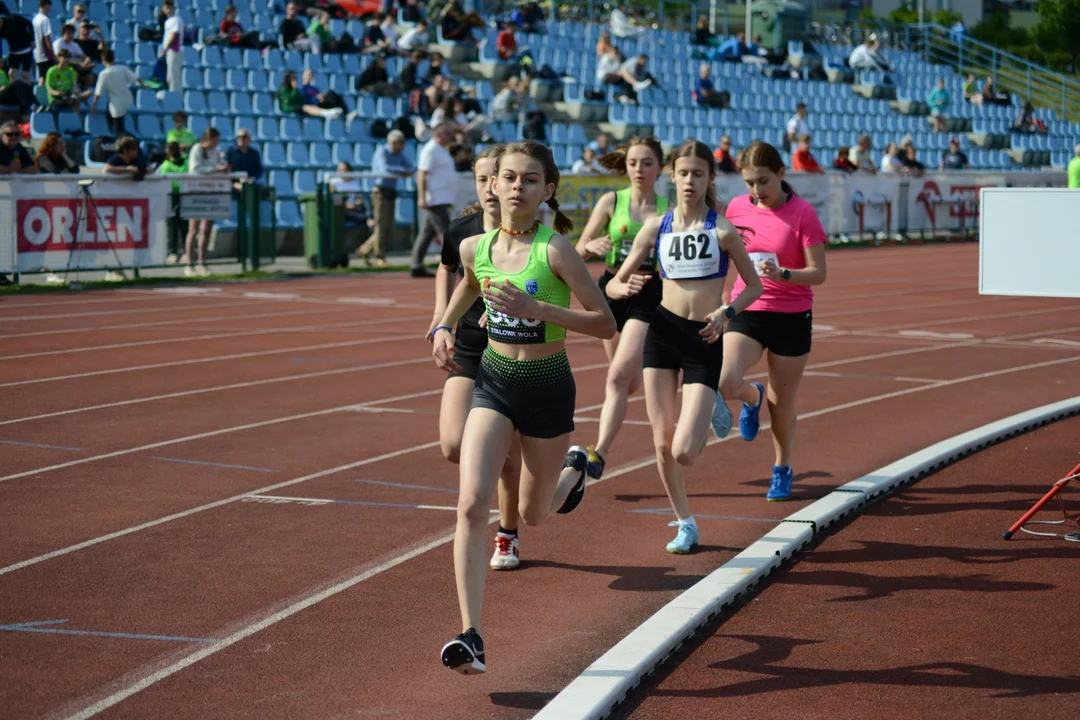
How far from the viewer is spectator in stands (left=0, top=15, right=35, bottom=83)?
71.8 ft

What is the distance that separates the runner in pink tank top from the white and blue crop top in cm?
85

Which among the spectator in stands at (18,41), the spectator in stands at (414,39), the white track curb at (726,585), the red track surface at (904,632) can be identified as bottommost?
the red track surface at (904,632)

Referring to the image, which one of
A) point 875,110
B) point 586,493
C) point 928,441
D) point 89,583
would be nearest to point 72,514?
point 89,583

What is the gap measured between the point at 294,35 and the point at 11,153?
36.4 ft

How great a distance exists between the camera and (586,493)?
827cm

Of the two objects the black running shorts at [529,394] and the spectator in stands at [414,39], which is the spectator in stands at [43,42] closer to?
the spectator in stands at [414,39]

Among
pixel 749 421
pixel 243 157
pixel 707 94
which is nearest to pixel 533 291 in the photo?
pixel 749 421

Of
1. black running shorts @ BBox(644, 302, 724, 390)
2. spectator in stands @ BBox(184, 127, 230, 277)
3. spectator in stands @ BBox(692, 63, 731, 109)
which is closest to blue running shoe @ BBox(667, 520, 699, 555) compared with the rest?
black running shorts @ BBox(644, 302, 724, 390)

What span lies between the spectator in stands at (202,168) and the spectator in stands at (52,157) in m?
2.10

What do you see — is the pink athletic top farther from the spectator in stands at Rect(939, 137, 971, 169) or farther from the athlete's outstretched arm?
the spectator in stands at Rect(939, 137, 971, 169)

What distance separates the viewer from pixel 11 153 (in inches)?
722

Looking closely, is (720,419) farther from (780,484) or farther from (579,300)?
(579,300)

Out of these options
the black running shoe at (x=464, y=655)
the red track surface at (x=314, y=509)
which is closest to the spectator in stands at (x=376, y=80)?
the red track surface at (x=314, y=509)

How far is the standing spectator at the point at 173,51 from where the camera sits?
81.9ft
